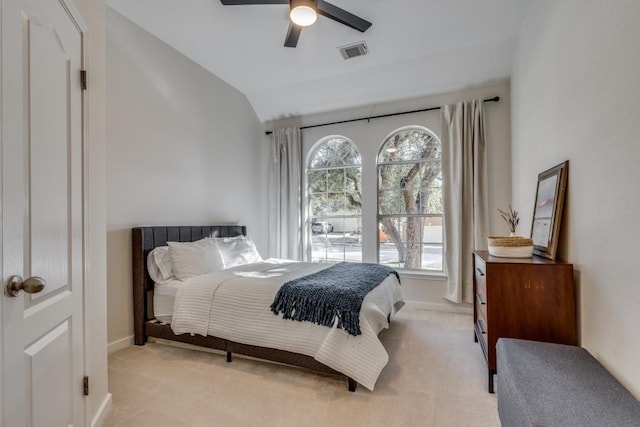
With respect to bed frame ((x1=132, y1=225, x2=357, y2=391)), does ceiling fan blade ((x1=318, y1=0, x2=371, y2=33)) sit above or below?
above

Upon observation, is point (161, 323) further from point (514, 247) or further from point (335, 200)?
point (514, 247)

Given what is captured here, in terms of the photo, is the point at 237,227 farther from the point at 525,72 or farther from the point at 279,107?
the point at 525,72

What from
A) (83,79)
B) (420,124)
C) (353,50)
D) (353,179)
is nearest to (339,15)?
(353,50)

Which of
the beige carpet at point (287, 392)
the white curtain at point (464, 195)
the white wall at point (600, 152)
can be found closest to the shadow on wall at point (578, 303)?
the white wall at point (600, 152)

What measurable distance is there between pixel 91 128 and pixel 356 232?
12.0 feet

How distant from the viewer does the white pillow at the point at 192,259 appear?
117 inches

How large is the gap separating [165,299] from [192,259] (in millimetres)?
428

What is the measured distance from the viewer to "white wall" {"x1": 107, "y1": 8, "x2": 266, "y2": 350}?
112 inches

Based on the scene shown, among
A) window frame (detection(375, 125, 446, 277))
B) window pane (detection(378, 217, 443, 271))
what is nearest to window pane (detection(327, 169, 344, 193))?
window frame (detection(375, 125, 446, 277))

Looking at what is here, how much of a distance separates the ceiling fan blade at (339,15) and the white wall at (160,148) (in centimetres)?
195

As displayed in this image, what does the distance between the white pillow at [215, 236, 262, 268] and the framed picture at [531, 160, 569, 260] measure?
2877 mm

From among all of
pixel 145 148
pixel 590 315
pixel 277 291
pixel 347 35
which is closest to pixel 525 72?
pixel 347 35

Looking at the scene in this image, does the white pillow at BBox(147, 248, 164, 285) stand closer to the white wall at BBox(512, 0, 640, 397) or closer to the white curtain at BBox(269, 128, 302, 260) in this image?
the white curtain at BBox(269, 128, 302, 260)

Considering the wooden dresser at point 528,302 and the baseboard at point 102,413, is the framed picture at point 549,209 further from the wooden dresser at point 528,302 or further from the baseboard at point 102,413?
the baseboard at point 102,413
